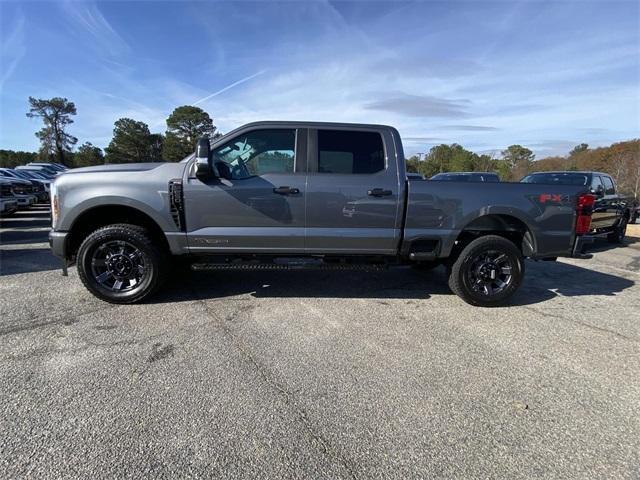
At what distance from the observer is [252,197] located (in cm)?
407

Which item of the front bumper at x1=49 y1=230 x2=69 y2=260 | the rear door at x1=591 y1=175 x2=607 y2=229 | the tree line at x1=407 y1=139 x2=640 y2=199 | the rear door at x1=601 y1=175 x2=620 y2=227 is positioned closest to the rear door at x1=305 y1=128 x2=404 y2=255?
the front bumper at x1=49 y1=230 x2=69 y2=260

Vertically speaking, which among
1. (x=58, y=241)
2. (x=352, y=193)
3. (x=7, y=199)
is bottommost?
(x=7, y=199)

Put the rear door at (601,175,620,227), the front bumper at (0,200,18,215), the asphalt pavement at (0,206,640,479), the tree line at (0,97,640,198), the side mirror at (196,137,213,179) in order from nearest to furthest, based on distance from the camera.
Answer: the asphalt pavement at (0,206,640,479), the side mirror at (196,137,213,179), the rear door at (601,175,620,227), the front bumper at (0,200,18,215), the tree line at (0,97,640,198)

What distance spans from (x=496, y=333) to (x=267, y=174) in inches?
115

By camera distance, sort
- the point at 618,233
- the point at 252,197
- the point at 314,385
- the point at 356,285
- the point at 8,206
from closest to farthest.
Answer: the point at 314,385, the point at 252,197, the point at 356,285, the point at 618,233, the point at 8,206

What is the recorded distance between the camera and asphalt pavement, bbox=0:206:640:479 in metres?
2.00

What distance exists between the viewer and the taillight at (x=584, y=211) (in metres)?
4.30

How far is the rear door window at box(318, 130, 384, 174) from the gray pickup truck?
0.04 ft

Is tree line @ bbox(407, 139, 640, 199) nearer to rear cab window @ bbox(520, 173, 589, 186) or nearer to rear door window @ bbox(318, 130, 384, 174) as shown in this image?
rear cab window @ bbox(520, 173, 589, 186)

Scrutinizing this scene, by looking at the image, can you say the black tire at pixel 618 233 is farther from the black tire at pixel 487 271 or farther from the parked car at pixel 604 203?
the black tire at pixel 487 271

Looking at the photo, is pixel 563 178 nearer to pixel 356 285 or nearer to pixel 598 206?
pixel 598 206

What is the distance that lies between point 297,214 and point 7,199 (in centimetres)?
1045

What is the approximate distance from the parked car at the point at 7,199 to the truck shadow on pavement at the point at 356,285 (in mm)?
7934

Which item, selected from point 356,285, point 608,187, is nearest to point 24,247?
point 356,285
